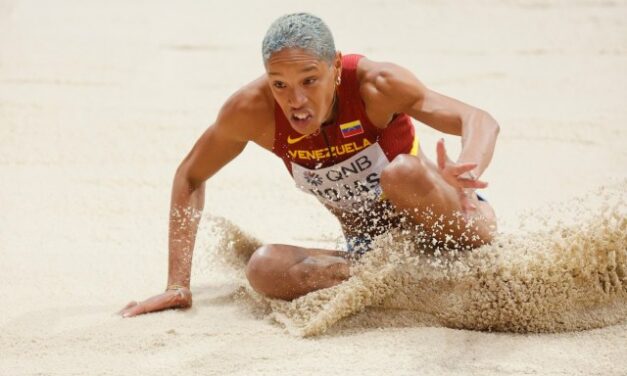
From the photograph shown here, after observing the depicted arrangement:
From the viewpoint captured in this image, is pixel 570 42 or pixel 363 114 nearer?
pixel 363 114

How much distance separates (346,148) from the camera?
9.29 feet

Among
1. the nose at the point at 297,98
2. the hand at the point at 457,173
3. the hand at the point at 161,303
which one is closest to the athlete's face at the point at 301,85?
the nose at the point at 297,98

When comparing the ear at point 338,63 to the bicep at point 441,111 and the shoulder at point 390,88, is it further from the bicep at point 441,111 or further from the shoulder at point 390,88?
the bicep at point 441,111

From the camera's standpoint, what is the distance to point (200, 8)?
687cm

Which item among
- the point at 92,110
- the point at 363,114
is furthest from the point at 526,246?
the point at 92,110

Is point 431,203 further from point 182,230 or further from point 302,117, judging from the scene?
point 182,230

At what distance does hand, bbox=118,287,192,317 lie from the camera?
294 centimetres

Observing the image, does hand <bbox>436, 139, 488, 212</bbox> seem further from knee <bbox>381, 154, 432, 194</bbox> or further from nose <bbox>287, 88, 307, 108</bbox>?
nose <bbox>287, 88, 307, 108</bbox>

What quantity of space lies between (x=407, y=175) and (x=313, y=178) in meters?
0.48

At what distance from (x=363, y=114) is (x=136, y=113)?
286 centimetres

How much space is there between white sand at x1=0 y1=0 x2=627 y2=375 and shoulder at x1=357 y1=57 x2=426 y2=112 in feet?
2.13

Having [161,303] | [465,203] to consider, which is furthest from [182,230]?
[465,203]

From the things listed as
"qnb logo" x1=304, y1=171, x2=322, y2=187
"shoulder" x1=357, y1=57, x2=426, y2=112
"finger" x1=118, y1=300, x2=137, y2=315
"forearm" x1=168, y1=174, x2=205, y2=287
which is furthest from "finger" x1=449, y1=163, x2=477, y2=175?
"finger" x1=118, y1=300, x2=137, y2=315

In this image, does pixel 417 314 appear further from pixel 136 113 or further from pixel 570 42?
pixel 570 42
